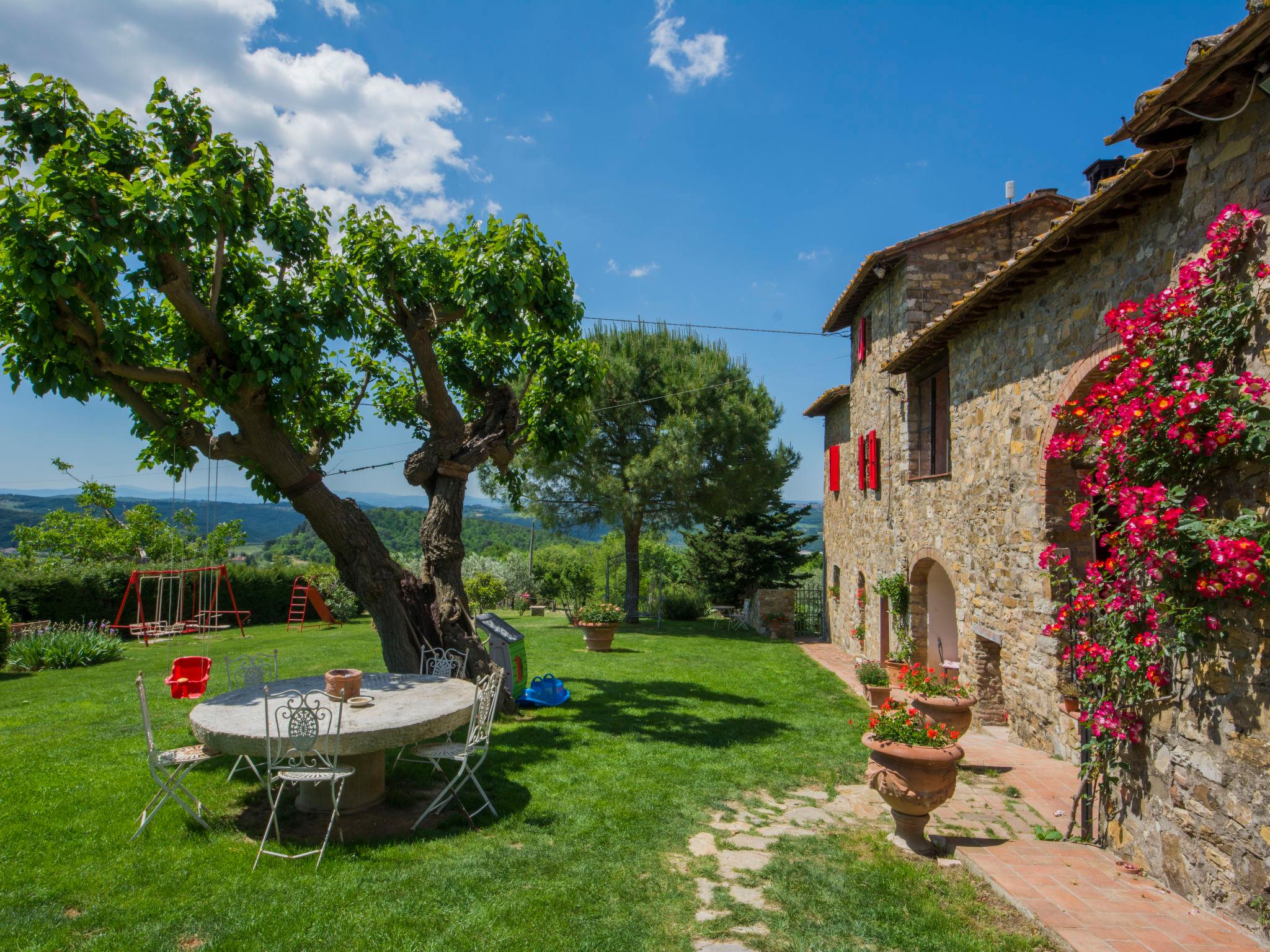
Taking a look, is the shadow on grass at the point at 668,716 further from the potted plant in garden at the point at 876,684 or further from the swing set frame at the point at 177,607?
the swing set frame at the point at 177,607

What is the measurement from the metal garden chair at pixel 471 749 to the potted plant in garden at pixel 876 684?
5.56 m

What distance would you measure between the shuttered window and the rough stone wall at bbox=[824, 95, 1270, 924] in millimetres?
242

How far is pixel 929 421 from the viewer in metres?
10.4

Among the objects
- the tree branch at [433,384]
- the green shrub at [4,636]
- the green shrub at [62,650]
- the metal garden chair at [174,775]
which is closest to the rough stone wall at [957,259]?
the tree branch at [433,384]

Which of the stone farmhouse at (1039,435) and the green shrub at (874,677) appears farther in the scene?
the green shrub at (874,677)

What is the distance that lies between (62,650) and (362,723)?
37.7 ft

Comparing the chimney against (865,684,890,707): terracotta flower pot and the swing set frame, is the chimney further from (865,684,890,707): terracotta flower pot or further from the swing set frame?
the swing set frame

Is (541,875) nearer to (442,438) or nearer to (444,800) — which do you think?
(444,800)

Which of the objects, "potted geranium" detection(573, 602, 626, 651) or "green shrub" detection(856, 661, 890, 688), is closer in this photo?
"green shrub" detection(856, 661, 890, 688)

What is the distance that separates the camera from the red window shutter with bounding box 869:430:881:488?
40.5ft

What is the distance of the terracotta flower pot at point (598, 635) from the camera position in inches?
578

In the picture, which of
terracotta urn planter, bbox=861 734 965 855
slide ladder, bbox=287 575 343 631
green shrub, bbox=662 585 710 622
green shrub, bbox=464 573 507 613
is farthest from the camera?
green shrub, bbox=662 585 710 622

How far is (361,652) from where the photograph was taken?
14031mm

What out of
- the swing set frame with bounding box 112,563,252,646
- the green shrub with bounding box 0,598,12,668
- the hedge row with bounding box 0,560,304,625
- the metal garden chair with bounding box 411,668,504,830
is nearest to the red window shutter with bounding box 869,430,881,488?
the metal garden chair with bounding box 411,668,504,830
